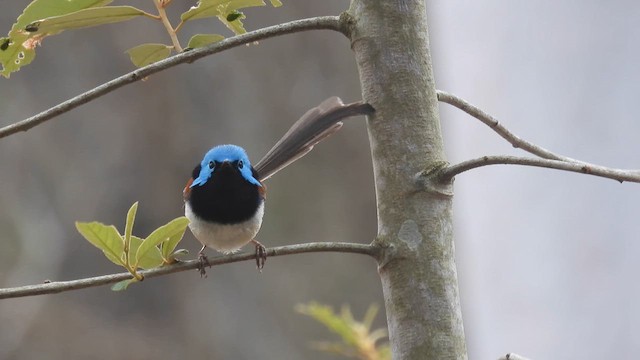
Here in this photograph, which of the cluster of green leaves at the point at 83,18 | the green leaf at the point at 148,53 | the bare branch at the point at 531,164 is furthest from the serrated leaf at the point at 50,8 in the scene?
the bare branch at the point at 531,164

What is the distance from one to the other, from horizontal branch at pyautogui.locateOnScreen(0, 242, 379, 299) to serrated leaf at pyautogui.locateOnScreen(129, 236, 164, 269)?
0.05 metres

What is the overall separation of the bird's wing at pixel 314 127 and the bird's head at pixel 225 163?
0.52 ft

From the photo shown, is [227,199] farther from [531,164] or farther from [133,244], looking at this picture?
[531,164]

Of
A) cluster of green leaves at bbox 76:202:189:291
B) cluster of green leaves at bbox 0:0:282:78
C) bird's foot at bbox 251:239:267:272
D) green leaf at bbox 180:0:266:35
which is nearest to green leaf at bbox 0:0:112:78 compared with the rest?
cluster of green leaves at bbox 0:0:282:78

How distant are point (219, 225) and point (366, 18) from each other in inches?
26.0

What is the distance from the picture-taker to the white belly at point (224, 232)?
1.56 m

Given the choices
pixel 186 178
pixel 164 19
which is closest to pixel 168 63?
pixel 164 19

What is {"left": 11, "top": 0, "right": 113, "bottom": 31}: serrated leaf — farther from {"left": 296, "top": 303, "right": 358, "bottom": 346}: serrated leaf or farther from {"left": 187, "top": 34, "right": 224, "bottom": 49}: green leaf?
{"left": 296, "top": 303, "right": 358, "bottom": 346}: serrated leaf

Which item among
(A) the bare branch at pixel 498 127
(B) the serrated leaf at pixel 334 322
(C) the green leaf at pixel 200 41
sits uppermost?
(C) the green leaf at pixel 200 41

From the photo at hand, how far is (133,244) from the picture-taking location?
100cm

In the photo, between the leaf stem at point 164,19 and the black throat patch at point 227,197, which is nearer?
the leaf stem at point 164,19

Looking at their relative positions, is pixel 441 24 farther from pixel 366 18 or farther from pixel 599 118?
pixel 366 18

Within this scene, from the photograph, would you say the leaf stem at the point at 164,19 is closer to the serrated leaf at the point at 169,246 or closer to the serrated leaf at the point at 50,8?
the serrated leaf at the point at 50,8

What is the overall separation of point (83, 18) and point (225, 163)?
650 millimetres
